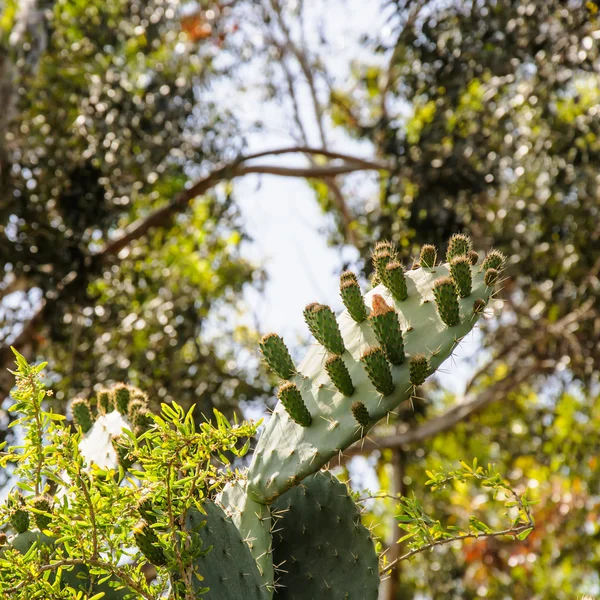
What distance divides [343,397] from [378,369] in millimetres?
129

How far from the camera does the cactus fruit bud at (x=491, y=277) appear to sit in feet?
6.07

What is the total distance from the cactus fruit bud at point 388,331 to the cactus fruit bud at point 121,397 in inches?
30.6

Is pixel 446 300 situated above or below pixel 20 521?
above

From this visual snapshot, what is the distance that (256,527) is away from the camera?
5.95 feet

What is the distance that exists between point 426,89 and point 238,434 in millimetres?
4647

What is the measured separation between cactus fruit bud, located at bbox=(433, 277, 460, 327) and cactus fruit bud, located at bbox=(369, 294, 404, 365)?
0.30 feet

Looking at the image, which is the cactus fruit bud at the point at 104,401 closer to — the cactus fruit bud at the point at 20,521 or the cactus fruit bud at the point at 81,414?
the cactus fruit bud at the point at 81,414

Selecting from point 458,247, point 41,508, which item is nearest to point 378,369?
point 458,247

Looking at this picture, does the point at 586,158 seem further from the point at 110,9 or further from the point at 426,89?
the point at 110,9

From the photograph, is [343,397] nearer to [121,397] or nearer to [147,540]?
[147,540]

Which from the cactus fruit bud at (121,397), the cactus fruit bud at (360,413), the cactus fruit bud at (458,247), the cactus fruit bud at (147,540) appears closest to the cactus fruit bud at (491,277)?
the cactus fruit bud at (458,247)

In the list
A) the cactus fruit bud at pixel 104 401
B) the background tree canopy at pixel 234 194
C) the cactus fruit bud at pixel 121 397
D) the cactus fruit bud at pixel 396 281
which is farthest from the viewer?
the background tree canopy at pixel 234 194

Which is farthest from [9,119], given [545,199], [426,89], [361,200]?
[361,200]

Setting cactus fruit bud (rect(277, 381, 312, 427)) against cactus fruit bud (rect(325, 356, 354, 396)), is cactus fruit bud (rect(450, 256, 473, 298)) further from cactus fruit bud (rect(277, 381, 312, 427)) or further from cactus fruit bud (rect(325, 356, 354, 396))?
cactus fruit bud (rect(277, 381, 312, 427))
